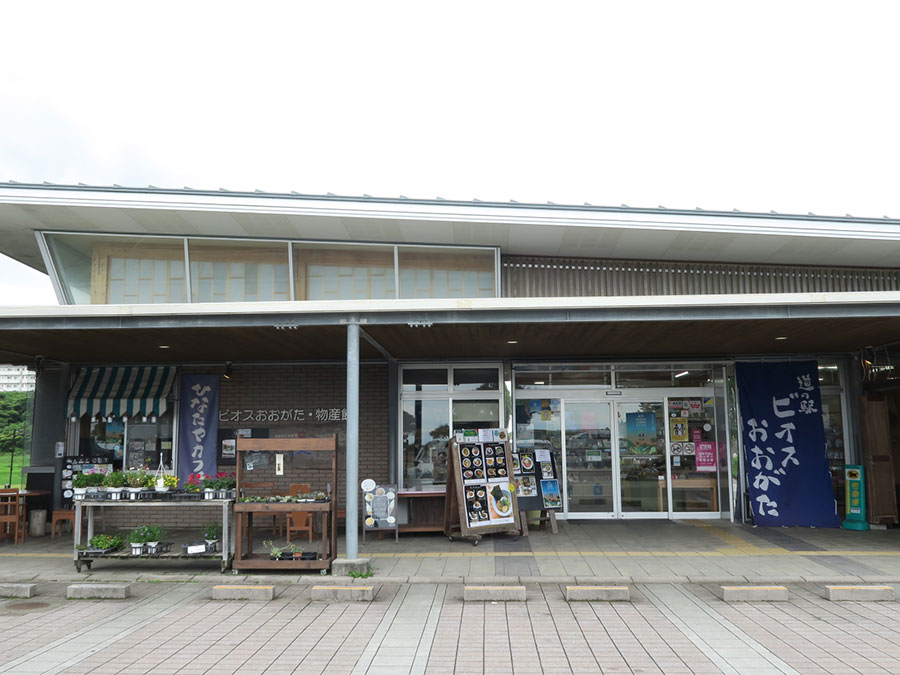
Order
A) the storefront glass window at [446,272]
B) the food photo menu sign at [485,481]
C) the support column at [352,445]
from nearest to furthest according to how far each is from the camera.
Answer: the support column at [352,445] → the food photo menu sign at [485,481] → the storefront glass window at [446,272]

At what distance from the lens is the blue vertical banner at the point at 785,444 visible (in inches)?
436

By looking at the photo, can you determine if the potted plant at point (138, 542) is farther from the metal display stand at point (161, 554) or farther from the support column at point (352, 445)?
the support column at point (352, 445)

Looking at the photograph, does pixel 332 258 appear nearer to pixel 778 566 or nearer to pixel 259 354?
pixel 259 354

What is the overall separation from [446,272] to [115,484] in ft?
18.2

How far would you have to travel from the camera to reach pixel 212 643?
5.84 metres

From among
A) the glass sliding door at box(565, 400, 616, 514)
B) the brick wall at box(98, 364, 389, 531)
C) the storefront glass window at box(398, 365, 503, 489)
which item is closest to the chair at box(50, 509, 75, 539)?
the brick wall at box(98, 364, 389, 531)

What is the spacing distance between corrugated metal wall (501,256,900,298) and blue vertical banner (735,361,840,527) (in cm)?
139

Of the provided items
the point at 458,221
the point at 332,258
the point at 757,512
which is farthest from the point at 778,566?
the point at 332,258

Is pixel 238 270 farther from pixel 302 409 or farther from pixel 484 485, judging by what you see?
pixel 484 485

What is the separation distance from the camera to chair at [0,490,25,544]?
413 inches

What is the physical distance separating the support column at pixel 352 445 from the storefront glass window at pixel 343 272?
240cm

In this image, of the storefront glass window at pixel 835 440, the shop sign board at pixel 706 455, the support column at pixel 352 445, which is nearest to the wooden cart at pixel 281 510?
the support column at pixel 352 445

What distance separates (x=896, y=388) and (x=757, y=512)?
2868mm

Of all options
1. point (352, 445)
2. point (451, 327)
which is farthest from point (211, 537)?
point (451, 327)
